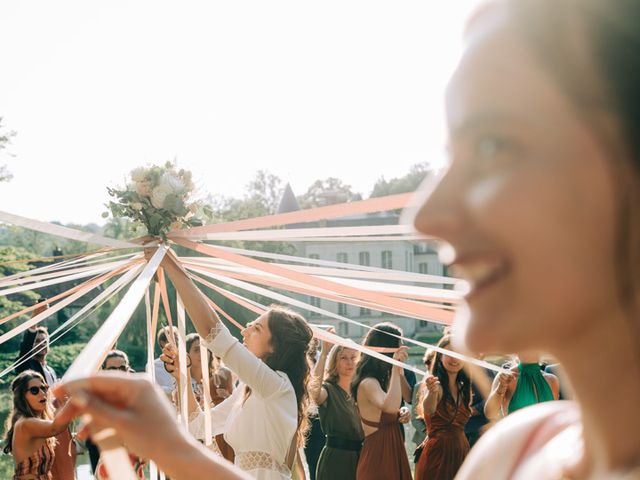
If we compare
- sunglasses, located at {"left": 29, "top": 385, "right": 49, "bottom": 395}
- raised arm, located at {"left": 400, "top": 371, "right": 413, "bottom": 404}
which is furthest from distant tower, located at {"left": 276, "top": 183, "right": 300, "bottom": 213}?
sunglasses, located at {"left": 29, "top": 385, "right": 49, "bottom": 395}

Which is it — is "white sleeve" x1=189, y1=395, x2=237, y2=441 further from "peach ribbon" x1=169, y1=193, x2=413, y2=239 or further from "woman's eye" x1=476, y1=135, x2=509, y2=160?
"woman's eye" x1=476, y1=135, x2=509, y2=160

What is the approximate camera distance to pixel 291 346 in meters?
4.86

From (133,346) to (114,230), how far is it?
18207mm

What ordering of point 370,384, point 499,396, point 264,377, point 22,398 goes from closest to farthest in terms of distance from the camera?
point 264,377 → point 499,396 → point 22,398 → point 370,384

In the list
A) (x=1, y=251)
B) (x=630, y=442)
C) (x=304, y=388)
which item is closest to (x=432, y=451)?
(x=304, y=388)

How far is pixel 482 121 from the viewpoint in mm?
732

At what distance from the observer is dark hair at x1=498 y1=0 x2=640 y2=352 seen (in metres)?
0.66

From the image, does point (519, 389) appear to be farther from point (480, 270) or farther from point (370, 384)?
point (480, 270)

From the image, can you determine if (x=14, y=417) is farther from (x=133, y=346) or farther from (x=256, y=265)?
(x=133, y=346)

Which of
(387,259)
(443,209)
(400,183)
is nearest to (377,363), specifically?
(443,209)

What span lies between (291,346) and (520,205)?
4.25 metres

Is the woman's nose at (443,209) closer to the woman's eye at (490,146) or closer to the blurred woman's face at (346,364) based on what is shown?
the woman's eye at (490,146)

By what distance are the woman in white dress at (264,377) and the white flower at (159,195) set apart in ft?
1.19

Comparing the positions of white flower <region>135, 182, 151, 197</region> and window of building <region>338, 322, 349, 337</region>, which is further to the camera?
window of building <region>338, 322, 349, 337</region>
